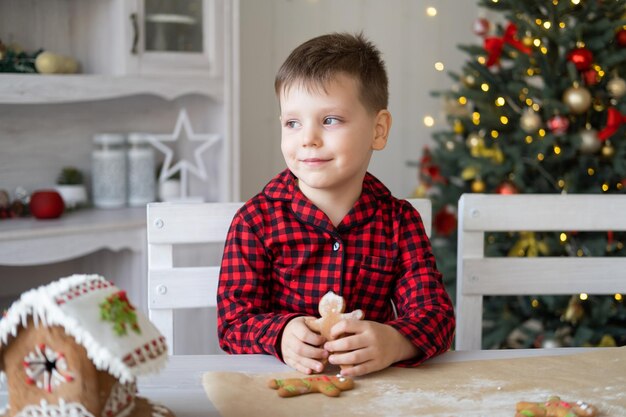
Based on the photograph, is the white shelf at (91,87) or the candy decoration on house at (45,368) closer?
the candy decoration on house at (45,368)

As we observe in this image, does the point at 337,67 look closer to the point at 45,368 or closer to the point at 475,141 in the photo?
the point at 45,368

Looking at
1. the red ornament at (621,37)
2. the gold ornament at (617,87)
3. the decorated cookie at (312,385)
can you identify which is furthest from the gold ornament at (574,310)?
the decorated cookie at (312,385)

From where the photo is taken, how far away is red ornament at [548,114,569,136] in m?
2.32

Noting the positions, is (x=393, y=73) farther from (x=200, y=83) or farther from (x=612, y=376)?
(x=612, y=376)

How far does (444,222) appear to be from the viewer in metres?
2.71

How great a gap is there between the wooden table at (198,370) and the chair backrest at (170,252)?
27 cm

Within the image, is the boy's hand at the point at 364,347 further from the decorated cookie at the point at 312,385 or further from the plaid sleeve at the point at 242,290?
the plaid sleeve at the point at 242,290

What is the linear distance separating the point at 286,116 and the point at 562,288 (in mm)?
590

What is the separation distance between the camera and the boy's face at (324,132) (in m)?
1.11

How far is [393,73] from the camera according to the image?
3295 mm

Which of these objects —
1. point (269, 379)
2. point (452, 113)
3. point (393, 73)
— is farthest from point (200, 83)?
point (269, 379)

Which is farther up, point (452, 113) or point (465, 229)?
point (452, 113)

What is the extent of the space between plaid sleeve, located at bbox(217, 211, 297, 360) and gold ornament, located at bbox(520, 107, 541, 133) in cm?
138

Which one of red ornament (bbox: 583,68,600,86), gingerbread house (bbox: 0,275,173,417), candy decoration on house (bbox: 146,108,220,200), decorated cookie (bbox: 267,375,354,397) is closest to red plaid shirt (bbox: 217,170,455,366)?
decorated cookie (bbox: 267,375,354,397)
